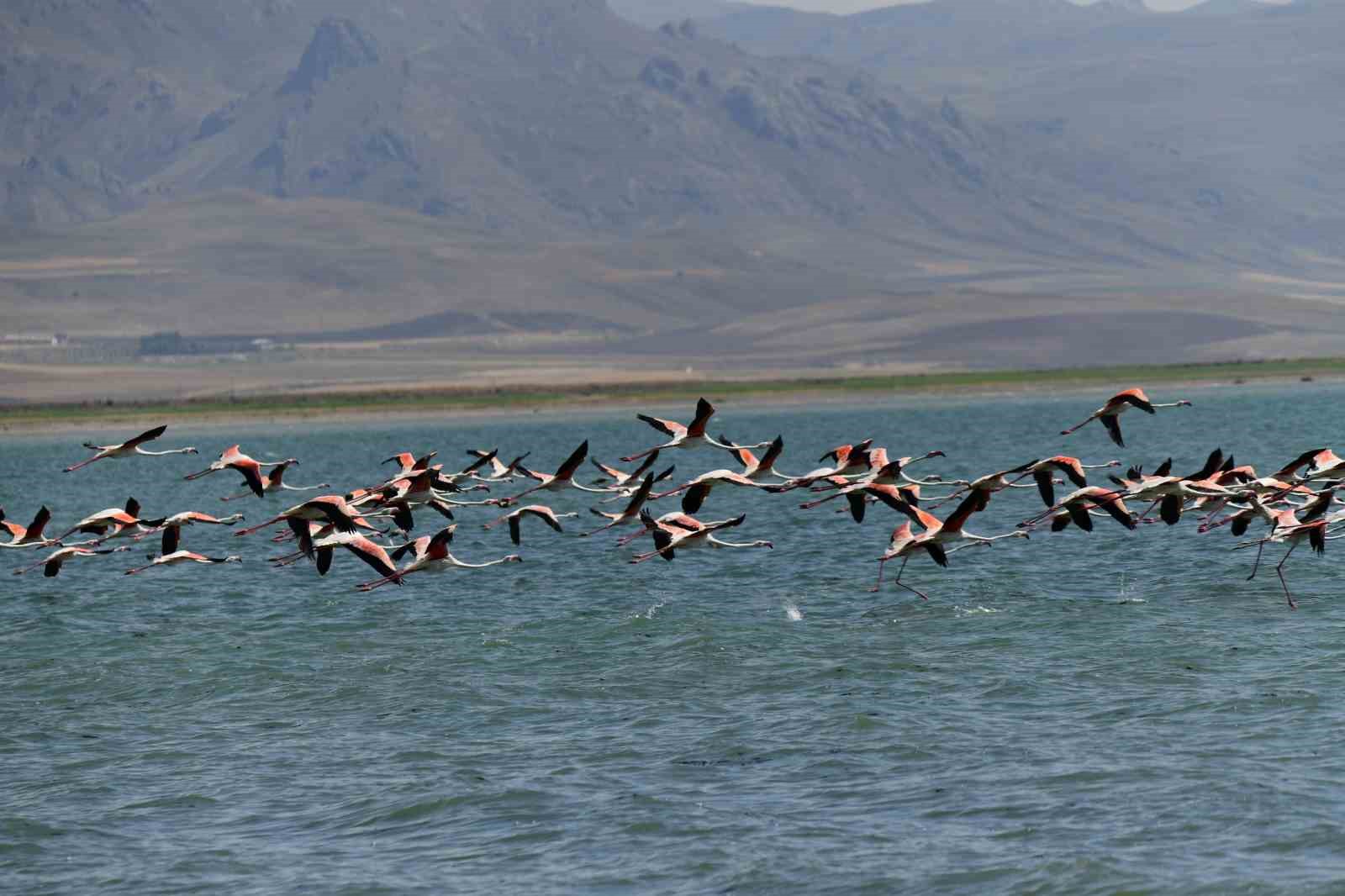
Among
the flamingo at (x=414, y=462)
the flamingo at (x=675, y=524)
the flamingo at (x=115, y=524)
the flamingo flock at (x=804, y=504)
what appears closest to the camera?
the flamingo flock at (x=804, y=504)

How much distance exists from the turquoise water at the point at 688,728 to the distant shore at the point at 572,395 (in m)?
84.9

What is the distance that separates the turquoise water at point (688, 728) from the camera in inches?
786

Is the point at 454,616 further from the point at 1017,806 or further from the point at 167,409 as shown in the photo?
the point at 167,409

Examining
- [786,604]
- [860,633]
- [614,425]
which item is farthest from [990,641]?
[614,425]

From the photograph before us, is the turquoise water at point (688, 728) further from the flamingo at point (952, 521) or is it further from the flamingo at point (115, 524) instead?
the flamingo at point (115, 524)

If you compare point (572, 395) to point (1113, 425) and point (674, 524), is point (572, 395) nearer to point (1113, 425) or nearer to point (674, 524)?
point (674, 524)

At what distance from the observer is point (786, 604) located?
119 ft

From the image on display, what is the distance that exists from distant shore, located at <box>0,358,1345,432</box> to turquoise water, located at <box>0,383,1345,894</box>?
8491 cm

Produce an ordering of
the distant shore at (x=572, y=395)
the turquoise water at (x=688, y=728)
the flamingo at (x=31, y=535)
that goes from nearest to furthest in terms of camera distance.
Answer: the turquoise water at (x=688, y=728)
the flamingo at (x=31, y=535)
the distant shore at (x=572, y=395)

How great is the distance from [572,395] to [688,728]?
11381 centimetres

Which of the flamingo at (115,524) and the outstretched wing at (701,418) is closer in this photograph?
the outstretched wing at (701,418)

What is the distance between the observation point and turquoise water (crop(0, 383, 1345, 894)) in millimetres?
19953

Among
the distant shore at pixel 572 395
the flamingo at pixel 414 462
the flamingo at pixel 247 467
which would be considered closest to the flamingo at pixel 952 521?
the flamingo at pixel 414 462

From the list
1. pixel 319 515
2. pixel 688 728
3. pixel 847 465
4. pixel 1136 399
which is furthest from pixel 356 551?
pixel 1136 399
